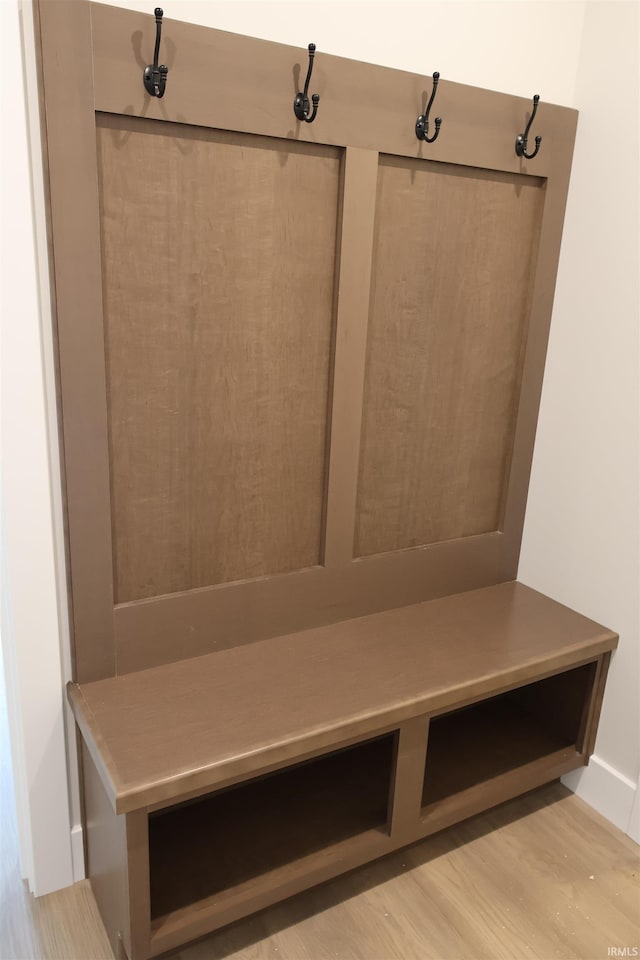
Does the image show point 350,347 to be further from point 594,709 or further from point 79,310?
point 594,709

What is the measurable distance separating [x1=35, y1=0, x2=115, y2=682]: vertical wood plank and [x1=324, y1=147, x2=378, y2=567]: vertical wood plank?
53 centimetres

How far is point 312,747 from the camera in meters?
1.44

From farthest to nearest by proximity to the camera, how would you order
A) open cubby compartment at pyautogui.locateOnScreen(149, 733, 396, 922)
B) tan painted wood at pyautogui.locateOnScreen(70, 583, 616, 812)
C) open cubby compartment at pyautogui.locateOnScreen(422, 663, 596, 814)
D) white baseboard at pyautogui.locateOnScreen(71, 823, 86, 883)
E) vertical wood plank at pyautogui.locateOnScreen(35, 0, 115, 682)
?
open cubby compartment at pyautogui.locateOnScreen(422, 663, 596, 814) < white baseboard at pyautogui.locateOnScreen(71, 823, 86, 883) < open cubby compartment at pyautogui.locateOnScreen(149, 733, 396, 922) < tan painted wood at pyautogui.locateOnScreen(70, 583, 616, 812) < vertical wood plank at pyautogui.locateOnScreen(35, 0, 115, 682)

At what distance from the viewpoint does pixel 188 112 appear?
4.52 ft

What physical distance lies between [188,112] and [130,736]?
3.90ft

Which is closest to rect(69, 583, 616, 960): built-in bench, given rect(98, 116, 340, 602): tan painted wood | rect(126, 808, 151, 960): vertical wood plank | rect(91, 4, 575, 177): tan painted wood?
rect(126, 808, 151, 960): vertical wood plank

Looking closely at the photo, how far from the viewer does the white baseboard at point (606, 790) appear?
6.19 feet

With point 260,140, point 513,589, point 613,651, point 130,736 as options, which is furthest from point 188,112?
point 613,651

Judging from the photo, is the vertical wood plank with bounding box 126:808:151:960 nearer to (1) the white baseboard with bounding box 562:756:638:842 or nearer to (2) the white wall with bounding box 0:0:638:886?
(2) the white wall with bounding box 0:0:638:886

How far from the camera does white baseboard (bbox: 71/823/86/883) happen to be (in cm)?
166

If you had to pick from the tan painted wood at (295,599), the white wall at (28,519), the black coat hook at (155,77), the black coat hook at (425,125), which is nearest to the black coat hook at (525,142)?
the black coat hook at (425,125)

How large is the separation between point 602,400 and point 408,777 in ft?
3.39

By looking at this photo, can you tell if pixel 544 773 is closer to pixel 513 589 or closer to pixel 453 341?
pixel 513 589

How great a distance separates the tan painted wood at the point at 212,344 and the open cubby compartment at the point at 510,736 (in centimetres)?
69
